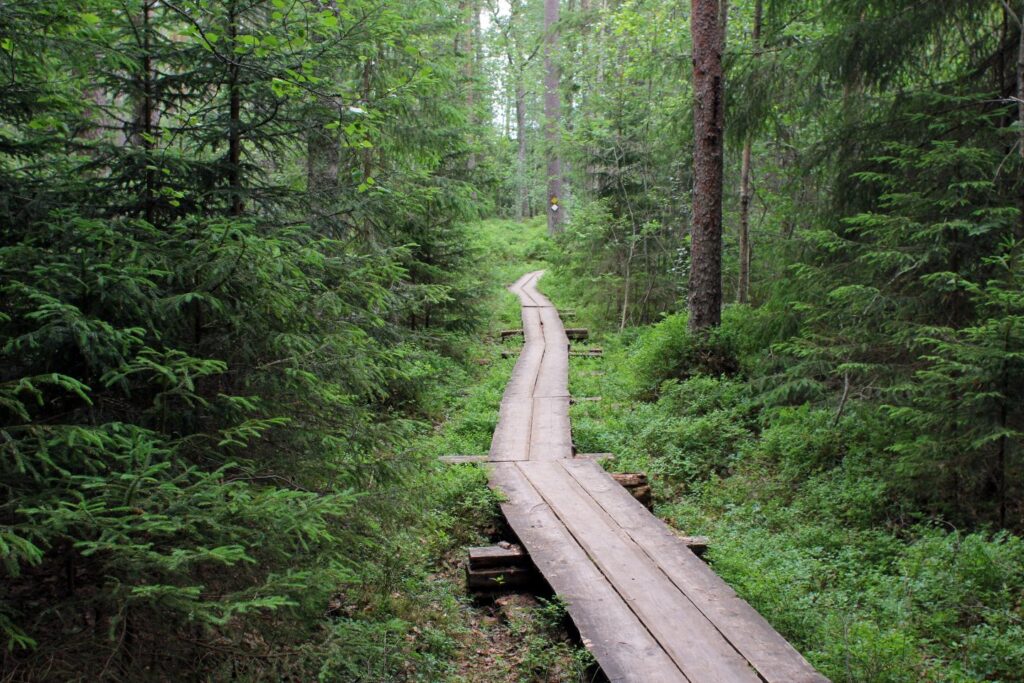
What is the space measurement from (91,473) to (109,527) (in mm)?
678

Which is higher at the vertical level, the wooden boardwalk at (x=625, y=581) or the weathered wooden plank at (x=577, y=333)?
the weathered wooden plank at (x=577, y=333)

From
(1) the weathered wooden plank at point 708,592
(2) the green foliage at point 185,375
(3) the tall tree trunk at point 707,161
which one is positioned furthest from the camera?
(3) the tall tree trunk at point 707,161

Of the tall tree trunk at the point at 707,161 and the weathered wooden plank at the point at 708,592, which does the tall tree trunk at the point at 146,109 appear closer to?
the weathered wooden plank at the point at 708,592

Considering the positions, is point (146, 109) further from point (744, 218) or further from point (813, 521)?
point (744, 218)

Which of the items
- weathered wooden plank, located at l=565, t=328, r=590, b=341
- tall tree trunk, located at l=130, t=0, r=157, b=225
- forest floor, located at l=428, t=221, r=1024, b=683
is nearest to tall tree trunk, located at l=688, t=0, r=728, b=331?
forest floor, located at l=428, t=221, r=1024, b=683

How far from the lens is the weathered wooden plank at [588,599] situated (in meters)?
4.16

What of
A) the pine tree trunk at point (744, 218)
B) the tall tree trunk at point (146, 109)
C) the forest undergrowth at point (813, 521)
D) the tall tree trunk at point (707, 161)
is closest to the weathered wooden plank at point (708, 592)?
the forest undergrowth at point (813, 521)

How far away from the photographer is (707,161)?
1082cm

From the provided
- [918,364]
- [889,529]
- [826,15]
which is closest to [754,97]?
[826,15]

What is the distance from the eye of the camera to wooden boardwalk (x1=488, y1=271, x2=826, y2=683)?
13.7 ft

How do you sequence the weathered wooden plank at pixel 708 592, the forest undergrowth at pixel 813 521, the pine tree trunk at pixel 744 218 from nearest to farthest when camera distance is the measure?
1. the weathered wooden plank at pixel 708 592
2. the forest undergrowth at pixel 813 521
3. the pine tree trunk at pixel 744 218

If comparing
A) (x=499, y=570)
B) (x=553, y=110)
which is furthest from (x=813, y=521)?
(x=553, y=110)

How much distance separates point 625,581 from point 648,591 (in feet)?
0.71

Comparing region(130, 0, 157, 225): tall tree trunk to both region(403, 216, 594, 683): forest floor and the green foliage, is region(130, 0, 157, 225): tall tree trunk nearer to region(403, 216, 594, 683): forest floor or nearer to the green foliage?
the green foliage
